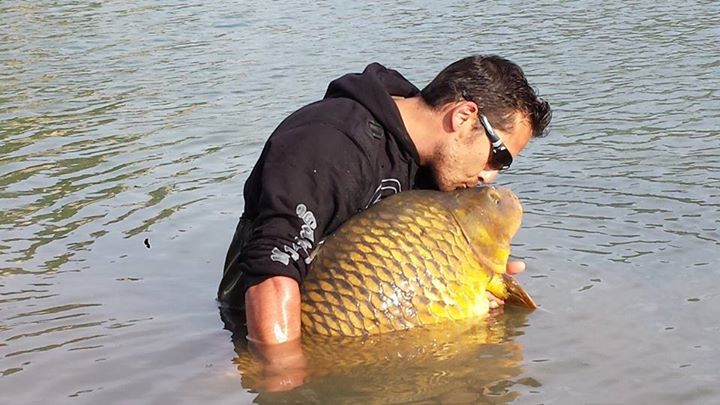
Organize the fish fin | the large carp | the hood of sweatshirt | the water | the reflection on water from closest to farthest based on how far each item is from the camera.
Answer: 1. the reflection on water
2. the water
3. the large carp
4. the hood of sweatshirt
5. the fish fin

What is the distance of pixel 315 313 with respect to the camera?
13.9 ft

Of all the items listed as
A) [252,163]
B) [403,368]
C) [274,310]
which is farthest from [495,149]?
[252,163]

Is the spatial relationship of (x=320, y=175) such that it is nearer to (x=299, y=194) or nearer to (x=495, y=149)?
(x=299, y=194)

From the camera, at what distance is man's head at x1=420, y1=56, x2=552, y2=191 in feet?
14.8

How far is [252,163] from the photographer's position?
304 inches

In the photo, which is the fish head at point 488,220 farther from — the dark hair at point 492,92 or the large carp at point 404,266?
the dark hair at point 492,92

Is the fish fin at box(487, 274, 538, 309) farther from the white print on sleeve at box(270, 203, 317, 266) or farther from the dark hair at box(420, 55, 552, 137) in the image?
the white print on sleeve at box(270, 203, 317, 266)

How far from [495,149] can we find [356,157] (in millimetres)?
584

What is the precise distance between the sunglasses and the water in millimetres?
636

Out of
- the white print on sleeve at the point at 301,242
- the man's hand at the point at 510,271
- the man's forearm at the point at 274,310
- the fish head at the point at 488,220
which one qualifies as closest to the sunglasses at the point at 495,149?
the fish head at the point at 488,220

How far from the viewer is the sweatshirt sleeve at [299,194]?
13.5 ft

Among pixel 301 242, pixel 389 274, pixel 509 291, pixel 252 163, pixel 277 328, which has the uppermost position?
pixel 301 242

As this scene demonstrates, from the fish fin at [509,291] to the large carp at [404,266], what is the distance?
0.23ft

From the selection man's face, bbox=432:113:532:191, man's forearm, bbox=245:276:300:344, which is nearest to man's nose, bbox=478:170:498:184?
man's face, bbox=432:113:532:191
